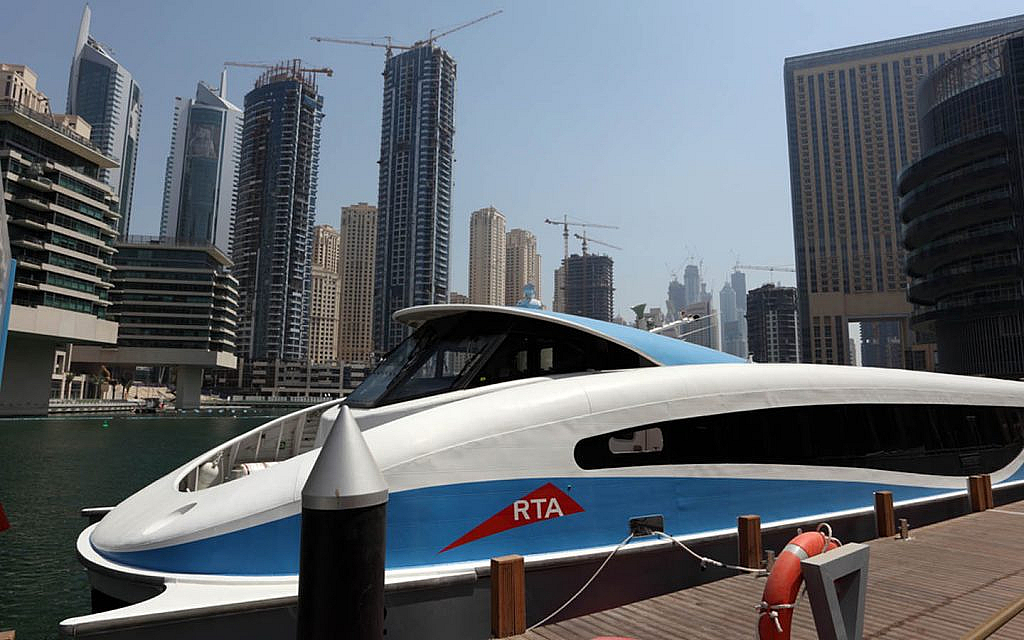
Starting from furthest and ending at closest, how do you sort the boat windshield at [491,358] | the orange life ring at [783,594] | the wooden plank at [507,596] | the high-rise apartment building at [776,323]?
1. the high-rise apartment building at [776,323]
2. the boat windshield at [491,358]
3. the wooden plank at [507,596]
4. the orange life ring at [783,594]

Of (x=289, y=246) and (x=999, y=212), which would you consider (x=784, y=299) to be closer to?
(x=999, y=212)

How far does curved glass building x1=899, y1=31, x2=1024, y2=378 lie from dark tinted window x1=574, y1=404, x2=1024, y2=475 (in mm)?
67064

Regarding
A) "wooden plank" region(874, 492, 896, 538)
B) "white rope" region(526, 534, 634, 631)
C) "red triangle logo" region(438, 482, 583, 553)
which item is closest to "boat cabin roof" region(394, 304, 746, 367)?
"red triangle logo" region(438, 482, 583, 553)

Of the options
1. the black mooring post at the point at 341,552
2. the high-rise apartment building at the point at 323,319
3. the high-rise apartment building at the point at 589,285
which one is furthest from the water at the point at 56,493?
the high-rise apartment building at the point at 323,319

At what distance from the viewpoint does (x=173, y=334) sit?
106m

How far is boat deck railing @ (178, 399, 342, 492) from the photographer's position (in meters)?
7.78

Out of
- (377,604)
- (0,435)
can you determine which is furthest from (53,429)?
(377,604)

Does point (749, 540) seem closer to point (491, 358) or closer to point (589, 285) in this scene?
point (491, 358)

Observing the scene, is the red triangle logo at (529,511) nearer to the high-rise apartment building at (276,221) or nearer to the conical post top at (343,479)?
the conical post top at (343,479)

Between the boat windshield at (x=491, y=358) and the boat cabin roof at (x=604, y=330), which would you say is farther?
the boat cabin roof at (x=604, y=330)

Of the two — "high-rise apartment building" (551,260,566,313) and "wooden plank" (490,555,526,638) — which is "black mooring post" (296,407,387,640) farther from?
"high-rise apartment building" (551,260,566,313)

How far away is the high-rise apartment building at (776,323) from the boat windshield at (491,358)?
188514mm

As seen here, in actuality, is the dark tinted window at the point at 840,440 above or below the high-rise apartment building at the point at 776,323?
below

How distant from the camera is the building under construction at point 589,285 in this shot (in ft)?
533
